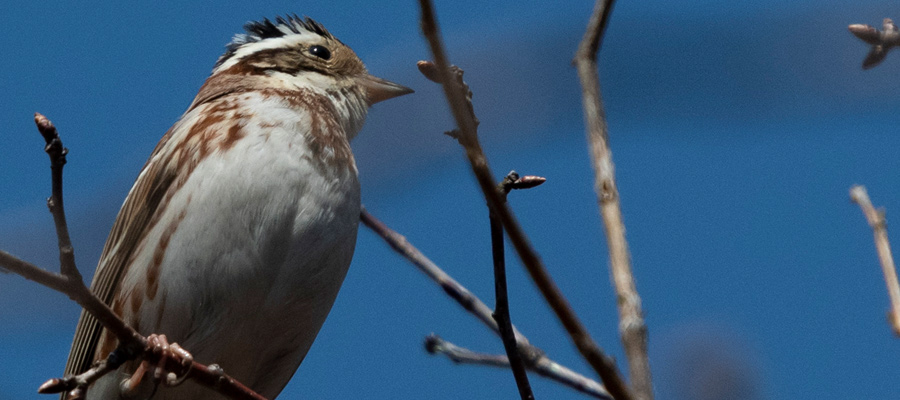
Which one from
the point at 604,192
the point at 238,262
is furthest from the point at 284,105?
the point at 604,192

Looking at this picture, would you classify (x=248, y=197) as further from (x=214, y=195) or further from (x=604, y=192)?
(x=604, y=192)

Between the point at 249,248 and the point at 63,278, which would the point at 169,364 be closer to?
the point at 63,278

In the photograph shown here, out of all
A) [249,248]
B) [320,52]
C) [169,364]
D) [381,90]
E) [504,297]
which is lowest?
[169,364]

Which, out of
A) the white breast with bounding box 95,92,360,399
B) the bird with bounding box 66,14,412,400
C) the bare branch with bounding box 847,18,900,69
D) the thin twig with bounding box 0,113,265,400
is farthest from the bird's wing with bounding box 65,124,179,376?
the bare branch with bounding box 847,18,900,69

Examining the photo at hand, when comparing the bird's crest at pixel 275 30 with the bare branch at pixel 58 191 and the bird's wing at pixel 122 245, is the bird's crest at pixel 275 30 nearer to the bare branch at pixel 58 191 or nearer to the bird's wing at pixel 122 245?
the bird's wing at pixel 122 245

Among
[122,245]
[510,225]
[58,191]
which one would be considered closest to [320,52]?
[122,245]

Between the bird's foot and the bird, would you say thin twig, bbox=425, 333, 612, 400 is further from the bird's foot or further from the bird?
the bird's foot
